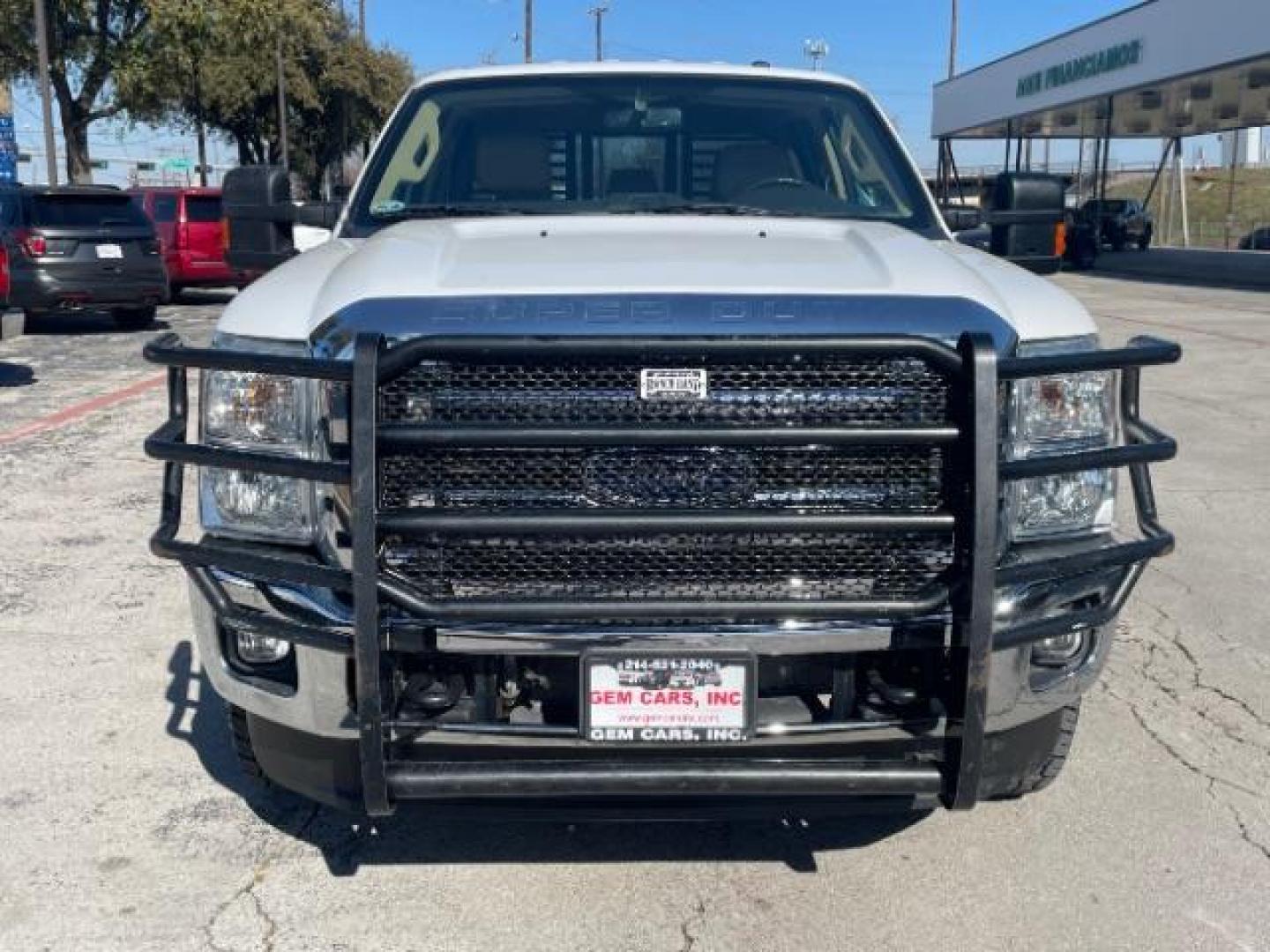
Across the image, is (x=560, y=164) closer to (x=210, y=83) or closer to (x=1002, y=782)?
(x=1002, y=782)

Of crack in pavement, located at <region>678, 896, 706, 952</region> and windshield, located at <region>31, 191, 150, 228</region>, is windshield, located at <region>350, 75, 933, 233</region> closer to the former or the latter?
crack in pavement, located at <region>678, 896, 706, 952</region>

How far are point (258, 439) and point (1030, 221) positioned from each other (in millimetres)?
2620

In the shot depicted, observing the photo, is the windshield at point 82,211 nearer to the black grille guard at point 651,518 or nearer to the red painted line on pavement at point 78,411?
the red painted line on pavement at point 78,411

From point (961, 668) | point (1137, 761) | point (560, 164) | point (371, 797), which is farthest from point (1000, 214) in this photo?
point (371, 797)

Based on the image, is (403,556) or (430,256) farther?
(430,256)

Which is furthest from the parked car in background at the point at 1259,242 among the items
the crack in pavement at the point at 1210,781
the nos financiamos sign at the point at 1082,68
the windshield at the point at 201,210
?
the crack in pavement at the point at 1210,781

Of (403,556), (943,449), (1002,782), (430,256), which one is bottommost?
(1002,782)

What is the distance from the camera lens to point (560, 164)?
4.38 meters

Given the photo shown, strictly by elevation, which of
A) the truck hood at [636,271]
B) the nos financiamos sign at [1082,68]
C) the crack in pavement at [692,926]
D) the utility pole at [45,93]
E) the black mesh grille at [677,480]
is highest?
the nos financiamos sign at [1082,68]

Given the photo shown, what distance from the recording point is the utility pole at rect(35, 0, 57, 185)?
875 inches

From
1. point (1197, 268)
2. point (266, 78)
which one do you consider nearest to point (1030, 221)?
point (1197, 268)

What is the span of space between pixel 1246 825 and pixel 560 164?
2.89 m

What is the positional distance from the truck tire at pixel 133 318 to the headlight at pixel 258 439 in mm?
14082

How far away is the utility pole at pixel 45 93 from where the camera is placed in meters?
22.2
